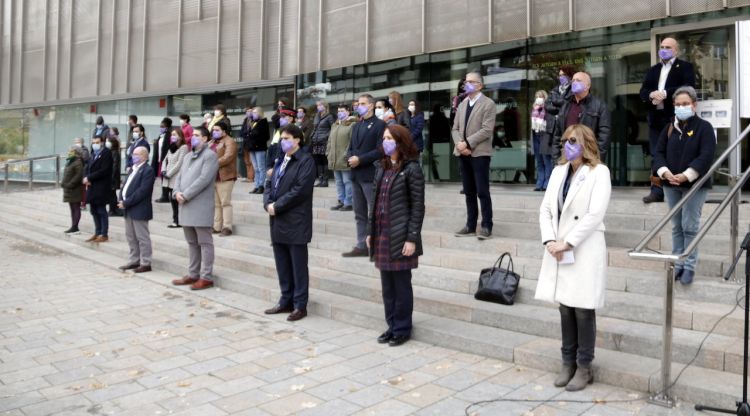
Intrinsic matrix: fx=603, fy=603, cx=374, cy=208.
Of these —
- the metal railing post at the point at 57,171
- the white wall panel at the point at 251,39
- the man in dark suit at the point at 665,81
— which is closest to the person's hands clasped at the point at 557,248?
the man in dark suit at the point at 665,81

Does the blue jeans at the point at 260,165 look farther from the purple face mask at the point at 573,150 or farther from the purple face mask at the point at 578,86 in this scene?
the purple face mask at the point at 573,150

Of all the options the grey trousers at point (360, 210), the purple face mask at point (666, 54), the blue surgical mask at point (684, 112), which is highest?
the purple face mask at point (666, 54)

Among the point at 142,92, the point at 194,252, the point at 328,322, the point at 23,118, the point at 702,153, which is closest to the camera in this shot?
the point at 702,153

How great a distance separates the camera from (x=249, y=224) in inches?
448

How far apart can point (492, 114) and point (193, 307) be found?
4463mm

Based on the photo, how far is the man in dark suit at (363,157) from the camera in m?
8.07

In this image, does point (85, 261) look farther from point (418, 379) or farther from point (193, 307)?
point (418, 379)

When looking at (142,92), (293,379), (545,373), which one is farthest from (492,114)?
(142,92)

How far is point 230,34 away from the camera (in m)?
18.1

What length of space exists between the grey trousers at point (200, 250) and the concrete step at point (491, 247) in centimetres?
166

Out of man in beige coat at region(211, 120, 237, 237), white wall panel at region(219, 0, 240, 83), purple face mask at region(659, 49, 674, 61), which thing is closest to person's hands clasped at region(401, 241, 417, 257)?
purple face mask at region(659, 49, 674, 61)

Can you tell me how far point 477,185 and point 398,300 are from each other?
245cm

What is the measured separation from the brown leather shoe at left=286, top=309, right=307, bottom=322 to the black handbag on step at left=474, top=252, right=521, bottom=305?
6.44 feet

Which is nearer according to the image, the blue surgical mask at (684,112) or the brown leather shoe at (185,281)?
the blue surgical mask at (684,112)
